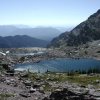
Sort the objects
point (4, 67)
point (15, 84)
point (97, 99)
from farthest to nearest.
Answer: point (4, 67)
point (15, 84)
point (97, 99)

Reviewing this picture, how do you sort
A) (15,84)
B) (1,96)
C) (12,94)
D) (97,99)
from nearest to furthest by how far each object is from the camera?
(97,99) < (1,96) < (12,94) < (15,84)

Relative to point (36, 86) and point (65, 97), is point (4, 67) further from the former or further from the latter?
point (65, 97)

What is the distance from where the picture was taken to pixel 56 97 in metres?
65.8

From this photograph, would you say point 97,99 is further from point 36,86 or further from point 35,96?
point 36,86

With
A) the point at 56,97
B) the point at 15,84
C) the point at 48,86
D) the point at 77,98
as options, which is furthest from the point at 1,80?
the point at 77,98

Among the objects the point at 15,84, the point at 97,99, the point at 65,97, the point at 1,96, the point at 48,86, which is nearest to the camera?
the point at 97,99

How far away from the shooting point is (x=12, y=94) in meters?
80.2

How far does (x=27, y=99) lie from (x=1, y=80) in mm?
30549

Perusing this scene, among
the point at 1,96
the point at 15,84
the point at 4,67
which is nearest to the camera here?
the point at 1,96

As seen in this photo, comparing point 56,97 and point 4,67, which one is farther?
point 4,67

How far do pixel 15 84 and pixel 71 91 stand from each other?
41769 mm

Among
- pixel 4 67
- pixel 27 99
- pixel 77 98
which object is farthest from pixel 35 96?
pixel 4 67

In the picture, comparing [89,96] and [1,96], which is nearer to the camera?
[89,96]

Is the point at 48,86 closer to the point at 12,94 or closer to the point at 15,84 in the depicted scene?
the point at 15,84
